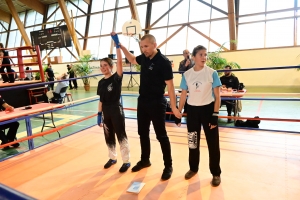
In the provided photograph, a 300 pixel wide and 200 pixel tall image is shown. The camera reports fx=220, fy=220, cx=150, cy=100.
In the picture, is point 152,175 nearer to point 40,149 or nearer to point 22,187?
point 22,187

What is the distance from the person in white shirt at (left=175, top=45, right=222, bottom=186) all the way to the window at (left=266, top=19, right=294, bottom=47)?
8821 millimetres

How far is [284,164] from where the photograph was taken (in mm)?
2365

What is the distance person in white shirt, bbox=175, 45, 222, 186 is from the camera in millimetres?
1948

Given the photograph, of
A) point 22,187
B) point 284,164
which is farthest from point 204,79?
point 22,187

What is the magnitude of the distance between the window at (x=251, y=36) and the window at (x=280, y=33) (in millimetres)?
261

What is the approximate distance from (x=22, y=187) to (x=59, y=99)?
12.7 ft

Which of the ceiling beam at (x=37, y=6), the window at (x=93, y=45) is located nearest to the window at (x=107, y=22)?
the window at (x=93, y=45)

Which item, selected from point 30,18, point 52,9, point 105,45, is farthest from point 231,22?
point 30,18

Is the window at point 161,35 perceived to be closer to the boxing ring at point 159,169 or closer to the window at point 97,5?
the window at point 97,5

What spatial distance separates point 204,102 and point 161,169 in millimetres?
929

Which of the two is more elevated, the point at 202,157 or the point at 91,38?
the point at 91,38

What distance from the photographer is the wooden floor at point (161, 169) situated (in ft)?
6.39

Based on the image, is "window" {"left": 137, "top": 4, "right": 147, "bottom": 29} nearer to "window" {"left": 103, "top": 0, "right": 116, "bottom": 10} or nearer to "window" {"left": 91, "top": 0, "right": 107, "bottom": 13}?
"window" {"left": 103, "top": 0, "right": 116, "bottom": 10}

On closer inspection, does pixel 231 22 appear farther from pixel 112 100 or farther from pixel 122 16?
pixel 112 100
